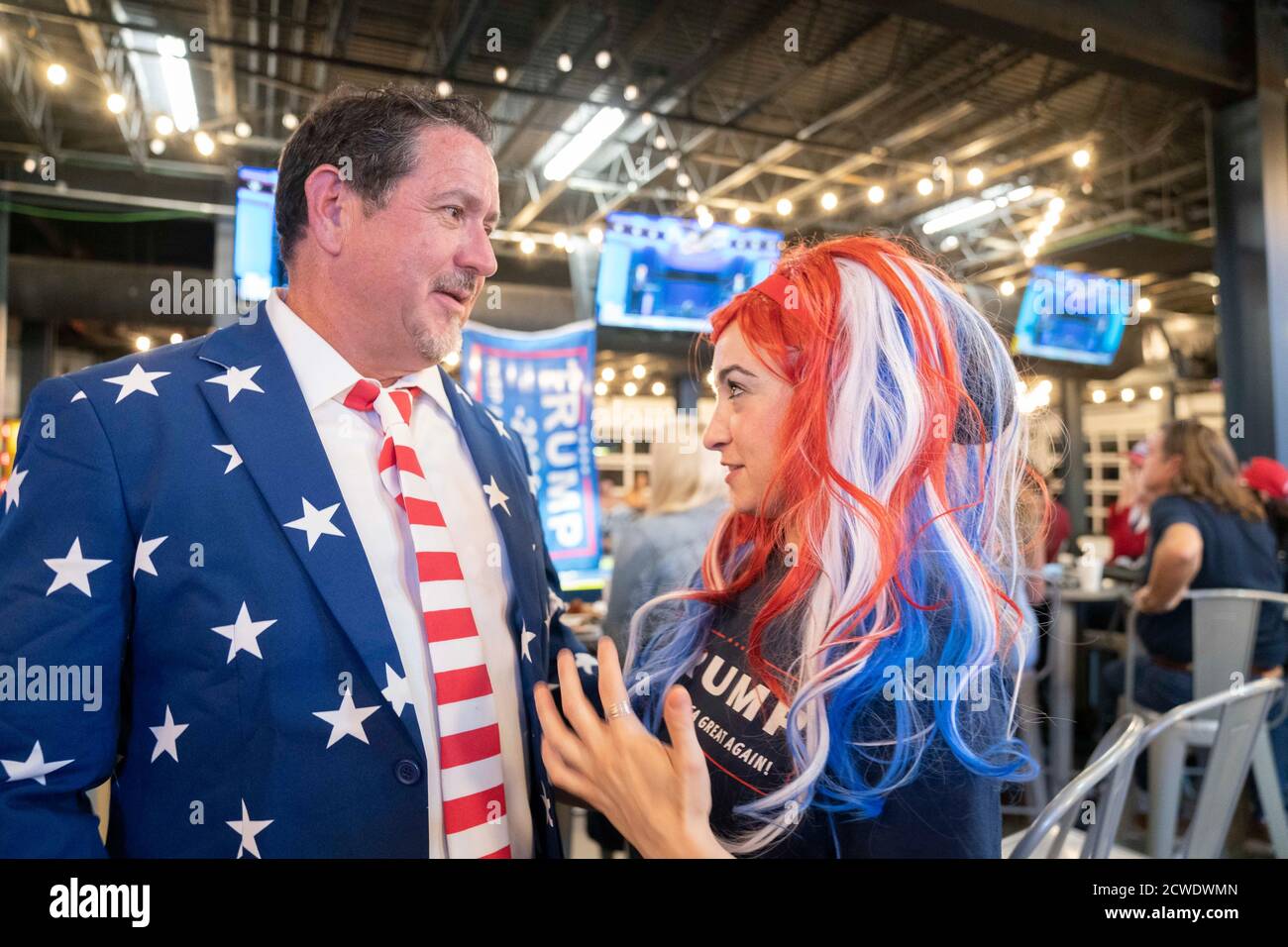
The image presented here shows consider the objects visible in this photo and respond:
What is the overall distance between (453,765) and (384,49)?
6603mm

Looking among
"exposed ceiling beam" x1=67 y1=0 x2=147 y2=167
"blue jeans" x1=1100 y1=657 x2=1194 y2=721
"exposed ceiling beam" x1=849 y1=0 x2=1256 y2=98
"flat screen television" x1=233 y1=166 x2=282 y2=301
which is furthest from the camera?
"exposed ceiling beam" x1=67 y1=0 x2=147 y2=167

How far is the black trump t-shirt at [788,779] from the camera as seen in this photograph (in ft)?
3.05

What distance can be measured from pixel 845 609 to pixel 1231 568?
9.53 ft

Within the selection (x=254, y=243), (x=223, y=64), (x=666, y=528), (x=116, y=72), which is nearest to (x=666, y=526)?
(x=666, y=528)

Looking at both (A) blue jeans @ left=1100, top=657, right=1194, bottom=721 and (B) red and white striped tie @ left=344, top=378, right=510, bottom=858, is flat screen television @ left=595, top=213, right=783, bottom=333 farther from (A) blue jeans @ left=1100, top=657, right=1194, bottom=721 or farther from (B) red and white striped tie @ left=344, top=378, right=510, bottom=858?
(B) red and white striped tie @ left=344, top=378, right=510, bottom=858

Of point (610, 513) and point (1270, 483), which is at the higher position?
point (1270, 483)

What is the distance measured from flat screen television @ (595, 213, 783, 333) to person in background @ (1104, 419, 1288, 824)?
2.64 m

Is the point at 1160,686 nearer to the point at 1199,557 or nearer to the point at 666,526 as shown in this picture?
the point at 1199,557

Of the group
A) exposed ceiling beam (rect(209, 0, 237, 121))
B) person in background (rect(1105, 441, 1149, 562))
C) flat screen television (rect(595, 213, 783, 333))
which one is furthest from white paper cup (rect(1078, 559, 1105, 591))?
exposed ceiling beam (rect(209, 0, 237, 121))

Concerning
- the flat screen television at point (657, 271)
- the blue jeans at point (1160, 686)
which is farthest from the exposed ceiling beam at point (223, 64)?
the blue jeans at point (1160, 686)

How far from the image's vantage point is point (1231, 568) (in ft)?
10.4

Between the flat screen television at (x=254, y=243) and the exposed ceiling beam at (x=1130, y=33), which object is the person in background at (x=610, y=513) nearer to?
the exposed ceiling beam at (x=1130, y=33)

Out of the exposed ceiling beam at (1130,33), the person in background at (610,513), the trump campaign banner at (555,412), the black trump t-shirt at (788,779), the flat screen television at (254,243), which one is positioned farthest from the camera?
the person in background at (610,513)

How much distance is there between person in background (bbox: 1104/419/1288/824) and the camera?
315 cm
